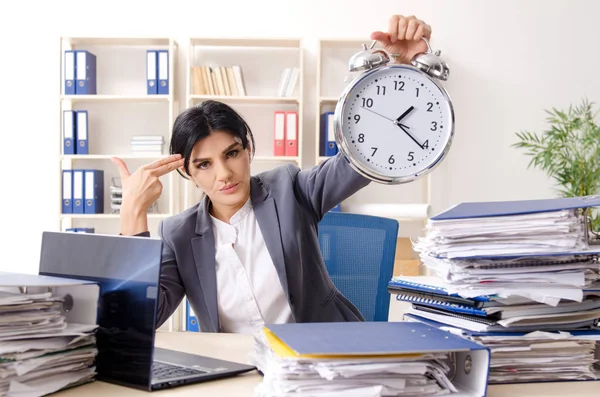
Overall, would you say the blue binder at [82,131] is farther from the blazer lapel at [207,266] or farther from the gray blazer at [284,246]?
the blazer lapel at [207,266]

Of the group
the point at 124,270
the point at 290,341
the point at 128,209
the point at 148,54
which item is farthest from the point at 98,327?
the point at 148,54

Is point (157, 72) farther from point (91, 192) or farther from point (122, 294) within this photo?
point (122, 294)

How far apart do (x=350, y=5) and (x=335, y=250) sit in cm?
307

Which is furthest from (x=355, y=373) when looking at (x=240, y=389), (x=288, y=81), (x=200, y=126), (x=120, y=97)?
(x=120, y=97)

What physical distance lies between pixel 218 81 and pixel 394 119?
333 cm

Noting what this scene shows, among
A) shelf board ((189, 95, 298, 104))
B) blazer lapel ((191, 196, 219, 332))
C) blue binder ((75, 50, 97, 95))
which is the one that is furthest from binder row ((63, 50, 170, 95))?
blazer lapel ((191, 196, 219, 332))

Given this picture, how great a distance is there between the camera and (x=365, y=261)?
217 cm

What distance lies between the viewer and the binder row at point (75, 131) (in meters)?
4.54

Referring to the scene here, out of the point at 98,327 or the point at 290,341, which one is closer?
the point at 290,341

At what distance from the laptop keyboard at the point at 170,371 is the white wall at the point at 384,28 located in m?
3.66

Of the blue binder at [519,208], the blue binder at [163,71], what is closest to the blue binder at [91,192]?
the blue binder at [163,71]

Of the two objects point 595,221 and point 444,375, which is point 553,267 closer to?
point 444,375

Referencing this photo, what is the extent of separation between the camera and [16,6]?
191 inches

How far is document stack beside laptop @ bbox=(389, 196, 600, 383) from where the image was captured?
1.15 m
